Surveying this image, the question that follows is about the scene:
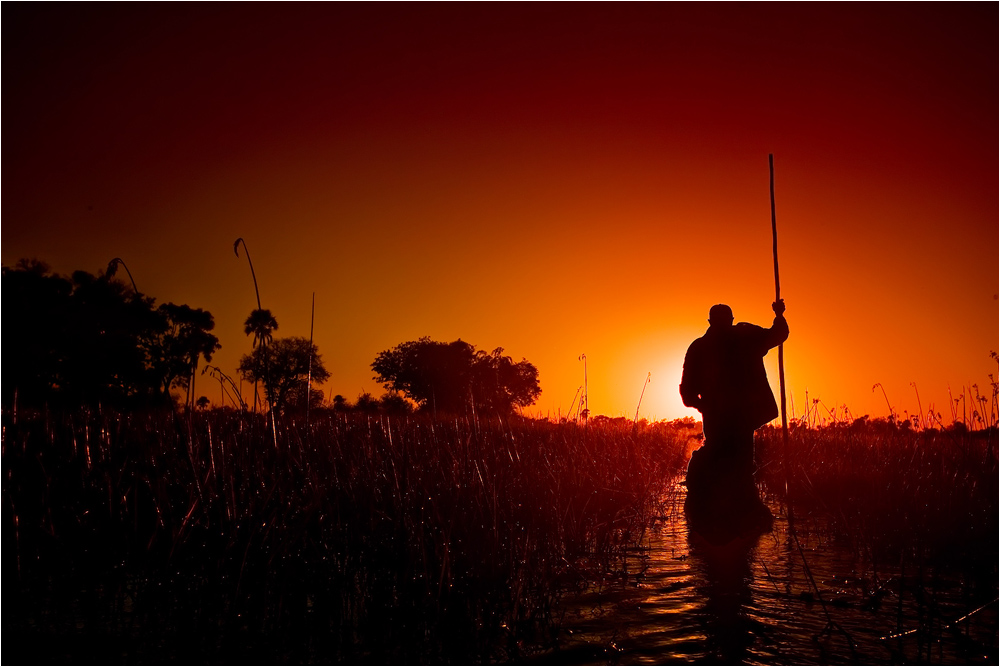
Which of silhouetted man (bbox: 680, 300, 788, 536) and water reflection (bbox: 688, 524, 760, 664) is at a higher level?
silhouetted man (bbox: 680, 300, 788, 536)

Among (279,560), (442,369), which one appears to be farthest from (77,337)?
(279,560)

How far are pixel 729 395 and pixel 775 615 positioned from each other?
3027 mm

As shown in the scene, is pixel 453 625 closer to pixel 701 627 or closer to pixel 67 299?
pixel 701 627

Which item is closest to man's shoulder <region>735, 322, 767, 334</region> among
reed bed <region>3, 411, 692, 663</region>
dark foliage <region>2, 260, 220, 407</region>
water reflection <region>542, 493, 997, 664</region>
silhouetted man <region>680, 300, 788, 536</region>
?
silhouetted man <region>680, 300, 788, 536</region>

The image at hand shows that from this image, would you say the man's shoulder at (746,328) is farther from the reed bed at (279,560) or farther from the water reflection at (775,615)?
the water reflection at (775,615)

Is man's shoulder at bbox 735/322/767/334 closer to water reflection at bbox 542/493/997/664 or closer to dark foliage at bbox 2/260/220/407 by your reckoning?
water reflection at bbox 542/493/997/664

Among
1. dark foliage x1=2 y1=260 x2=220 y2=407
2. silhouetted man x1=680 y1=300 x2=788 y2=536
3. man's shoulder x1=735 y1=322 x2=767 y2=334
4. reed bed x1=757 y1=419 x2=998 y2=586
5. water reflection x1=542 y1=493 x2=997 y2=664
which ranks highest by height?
dark foliage x1=2 y1=260 x2=220 y2=407

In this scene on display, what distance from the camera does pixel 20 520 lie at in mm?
4516

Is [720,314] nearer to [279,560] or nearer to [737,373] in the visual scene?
[737,373]

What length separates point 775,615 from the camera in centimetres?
354

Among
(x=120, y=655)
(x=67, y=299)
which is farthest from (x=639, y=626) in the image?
(x=67, y=299)

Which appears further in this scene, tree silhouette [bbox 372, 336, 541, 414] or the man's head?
tree silhouette [bbox 372, 336, 541, 414]

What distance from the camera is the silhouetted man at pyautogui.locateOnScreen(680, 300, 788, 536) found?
6.30 m

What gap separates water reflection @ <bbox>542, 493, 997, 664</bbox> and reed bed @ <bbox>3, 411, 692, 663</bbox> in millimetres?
303
